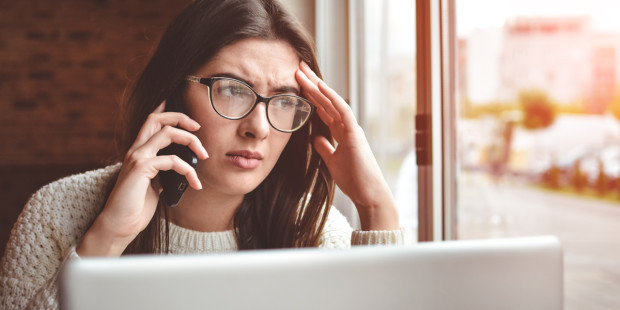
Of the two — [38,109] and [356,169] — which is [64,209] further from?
[38,109]

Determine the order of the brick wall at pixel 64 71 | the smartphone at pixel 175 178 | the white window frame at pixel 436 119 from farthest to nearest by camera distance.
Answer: the brick wall at pixel 64 71 → the white window frame at pixel 436 119 → the smartphone at pixel 175 178

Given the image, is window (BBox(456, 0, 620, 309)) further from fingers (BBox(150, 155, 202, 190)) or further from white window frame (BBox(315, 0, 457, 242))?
fingers (BBox(150, 155, 202, 190))

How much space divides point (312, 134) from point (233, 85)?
253 mm

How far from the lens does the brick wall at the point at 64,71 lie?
2.92m

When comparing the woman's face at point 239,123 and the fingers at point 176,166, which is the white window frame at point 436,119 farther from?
the fingers at point 176,166

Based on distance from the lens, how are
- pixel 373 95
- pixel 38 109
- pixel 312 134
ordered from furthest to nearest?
1. pixel 38 109
2. pixel 373 95
3. pixel 312 134

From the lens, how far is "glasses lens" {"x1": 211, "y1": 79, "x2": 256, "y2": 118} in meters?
1.05

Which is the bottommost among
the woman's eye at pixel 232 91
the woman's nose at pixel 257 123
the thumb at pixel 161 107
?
the woman's nose at pixel 257 123

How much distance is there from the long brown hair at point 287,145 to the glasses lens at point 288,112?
0.08 meters

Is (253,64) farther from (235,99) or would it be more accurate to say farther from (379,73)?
(379,73)

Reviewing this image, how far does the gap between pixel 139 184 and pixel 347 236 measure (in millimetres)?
534

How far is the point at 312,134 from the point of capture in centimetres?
122

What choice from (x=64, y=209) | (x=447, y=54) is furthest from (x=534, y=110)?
(x=64, y=209)

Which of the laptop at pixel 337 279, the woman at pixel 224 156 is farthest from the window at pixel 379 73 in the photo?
the laptop at pixel 337 279
